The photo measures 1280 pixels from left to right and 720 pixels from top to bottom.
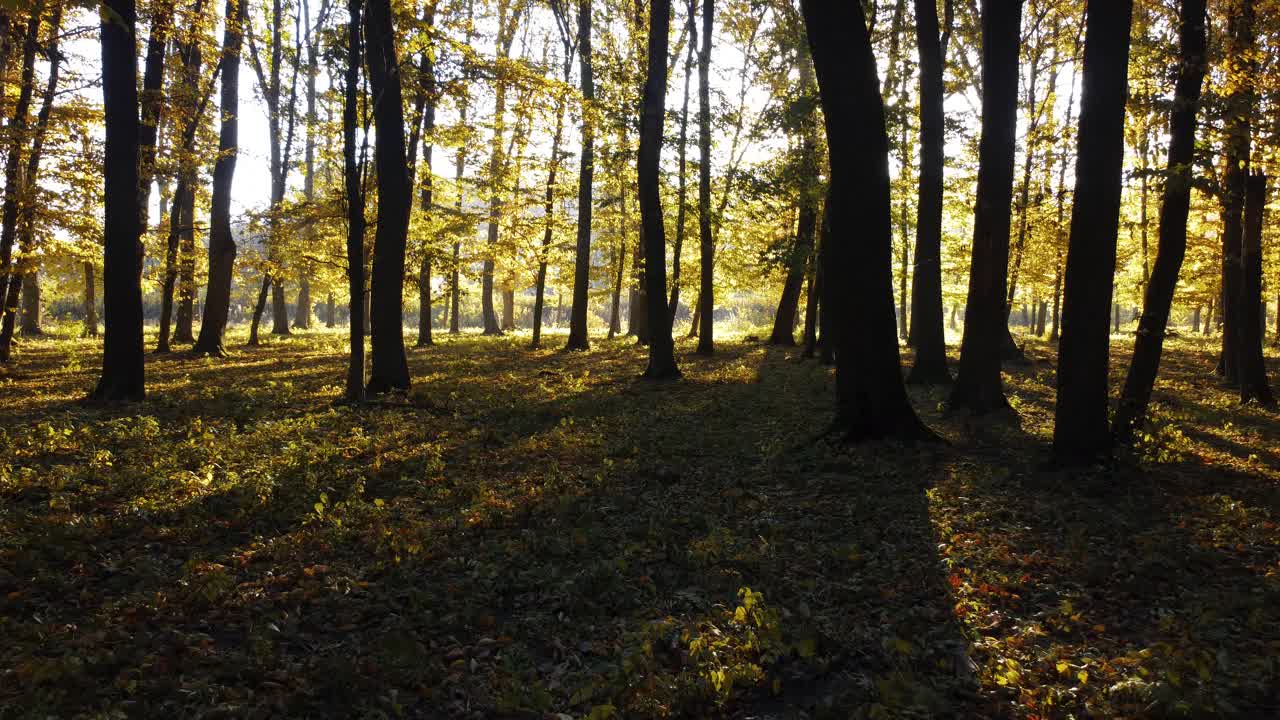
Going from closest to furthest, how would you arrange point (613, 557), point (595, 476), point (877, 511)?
point (613, 557)
point (877, 511)
point (595, 476)

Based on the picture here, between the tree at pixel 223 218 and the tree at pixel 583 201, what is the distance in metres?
10.6

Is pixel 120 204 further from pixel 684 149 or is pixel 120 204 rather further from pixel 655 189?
pixel 684 149

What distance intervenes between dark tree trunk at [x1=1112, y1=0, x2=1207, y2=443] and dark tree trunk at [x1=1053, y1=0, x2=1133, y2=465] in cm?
123

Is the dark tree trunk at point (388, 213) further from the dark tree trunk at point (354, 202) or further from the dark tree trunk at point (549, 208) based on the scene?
the dark tree trunk at point (549, 208)

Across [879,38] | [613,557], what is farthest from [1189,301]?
[613,557]

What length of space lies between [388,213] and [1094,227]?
11.4m

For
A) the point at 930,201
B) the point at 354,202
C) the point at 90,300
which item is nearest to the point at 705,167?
the point at 930,201

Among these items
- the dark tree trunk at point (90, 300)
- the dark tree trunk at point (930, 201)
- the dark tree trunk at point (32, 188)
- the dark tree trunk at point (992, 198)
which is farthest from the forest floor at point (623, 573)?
the dark tree trunk at point (90, 300)

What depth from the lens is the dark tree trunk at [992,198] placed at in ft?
33.6

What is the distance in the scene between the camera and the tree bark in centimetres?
2222

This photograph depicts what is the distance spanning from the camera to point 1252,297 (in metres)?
13.0

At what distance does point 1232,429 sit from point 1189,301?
2846 cm

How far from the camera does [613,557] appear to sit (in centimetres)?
582

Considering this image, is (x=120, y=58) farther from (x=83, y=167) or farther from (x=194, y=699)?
(x=194, y=699)
